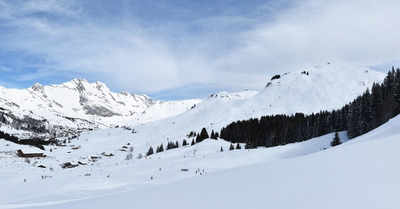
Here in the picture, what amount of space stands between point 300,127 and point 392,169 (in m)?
95.3

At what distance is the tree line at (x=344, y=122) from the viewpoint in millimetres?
67375

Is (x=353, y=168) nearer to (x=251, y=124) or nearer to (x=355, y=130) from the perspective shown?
(x=355, y=130)

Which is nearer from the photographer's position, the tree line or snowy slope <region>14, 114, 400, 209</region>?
snowy slope <region>14, 114, 400, 209</region>

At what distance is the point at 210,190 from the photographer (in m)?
7.85

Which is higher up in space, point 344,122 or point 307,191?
point 344,122

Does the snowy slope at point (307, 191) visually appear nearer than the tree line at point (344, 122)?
Yes

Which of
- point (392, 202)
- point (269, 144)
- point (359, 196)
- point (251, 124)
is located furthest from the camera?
point (251, 124)

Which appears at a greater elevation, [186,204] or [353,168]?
[353,168]

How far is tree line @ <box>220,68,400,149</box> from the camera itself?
221 ft

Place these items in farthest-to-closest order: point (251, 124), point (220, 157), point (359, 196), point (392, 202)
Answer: point (251, 124) < point (220, 157) < point (359, 196) < point (392, 202)

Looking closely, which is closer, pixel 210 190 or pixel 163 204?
pixel 163 204

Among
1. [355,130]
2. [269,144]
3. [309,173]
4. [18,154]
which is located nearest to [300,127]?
[269,144]

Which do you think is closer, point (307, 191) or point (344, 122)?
point (307, 191)

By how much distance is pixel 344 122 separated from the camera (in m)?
85.7
